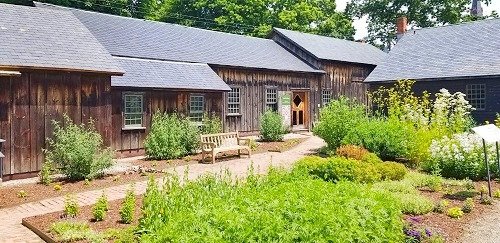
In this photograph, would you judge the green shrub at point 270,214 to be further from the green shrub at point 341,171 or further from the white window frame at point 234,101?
the white window frame at point 234,101

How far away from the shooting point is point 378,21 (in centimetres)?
5328

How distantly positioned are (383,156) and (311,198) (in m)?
9.63

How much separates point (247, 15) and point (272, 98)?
897 inches

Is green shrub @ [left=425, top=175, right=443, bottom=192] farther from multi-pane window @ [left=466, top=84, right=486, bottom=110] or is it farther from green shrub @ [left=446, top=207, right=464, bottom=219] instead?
multi-pane window @ [left=466, top=84, right=486, bottom=110]

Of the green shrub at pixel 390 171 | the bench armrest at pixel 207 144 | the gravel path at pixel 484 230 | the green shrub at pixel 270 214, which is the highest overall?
the bench armrest at pixel 207 144

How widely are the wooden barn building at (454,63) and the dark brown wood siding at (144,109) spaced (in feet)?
42.6

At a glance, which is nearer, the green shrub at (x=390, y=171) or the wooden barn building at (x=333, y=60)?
the green shrub at (x=390, y=171)

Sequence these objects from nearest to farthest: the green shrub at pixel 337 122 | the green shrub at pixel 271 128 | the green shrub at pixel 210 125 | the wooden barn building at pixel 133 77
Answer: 1. the wooden barn building at pixel 133 77
2. the green shrub at pixel 337 122
3. the green shrub at pixel 210 125
4. the green shrub at pixel 271 128

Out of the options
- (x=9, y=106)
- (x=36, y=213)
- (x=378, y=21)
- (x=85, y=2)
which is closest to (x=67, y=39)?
(x=9, y=106)

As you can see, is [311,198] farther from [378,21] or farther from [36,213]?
[378,21]

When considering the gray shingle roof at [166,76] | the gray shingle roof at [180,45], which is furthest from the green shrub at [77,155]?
the gray shingle roof at [180,45]

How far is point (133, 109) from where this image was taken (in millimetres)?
16609

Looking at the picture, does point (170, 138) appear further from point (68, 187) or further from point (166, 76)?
point (68, 187)

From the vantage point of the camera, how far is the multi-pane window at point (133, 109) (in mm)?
16359
